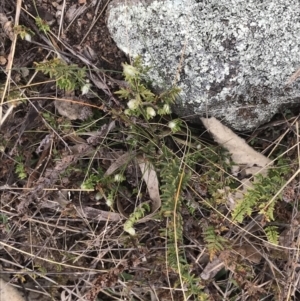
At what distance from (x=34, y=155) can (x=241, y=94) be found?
1.10 m

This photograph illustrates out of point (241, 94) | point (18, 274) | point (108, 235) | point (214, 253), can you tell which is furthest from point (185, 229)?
point (18, 274)

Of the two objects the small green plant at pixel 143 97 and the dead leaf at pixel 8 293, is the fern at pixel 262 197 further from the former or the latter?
the dead leaf at pixel 8 293

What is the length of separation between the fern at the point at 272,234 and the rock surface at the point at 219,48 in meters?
0.57

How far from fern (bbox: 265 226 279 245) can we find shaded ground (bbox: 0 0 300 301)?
0.14 ft

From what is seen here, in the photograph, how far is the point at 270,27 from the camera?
87.7 inches

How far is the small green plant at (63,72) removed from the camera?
7.57 feet

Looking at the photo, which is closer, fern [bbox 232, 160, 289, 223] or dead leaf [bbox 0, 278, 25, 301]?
fern [bbox 232, 160, 289, 223]

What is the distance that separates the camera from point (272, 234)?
237 centimetres

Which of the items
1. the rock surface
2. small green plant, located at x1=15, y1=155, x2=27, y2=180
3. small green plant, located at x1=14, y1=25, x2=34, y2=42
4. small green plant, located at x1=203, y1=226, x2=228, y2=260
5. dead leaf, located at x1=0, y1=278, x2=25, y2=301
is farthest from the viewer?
dead leaf, located at x1=0, y1=278, x2=25, y2=301

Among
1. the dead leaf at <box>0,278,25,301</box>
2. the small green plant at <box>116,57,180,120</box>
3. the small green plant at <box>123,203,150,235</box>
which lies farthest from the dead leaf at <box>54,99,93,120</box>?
the dead leaf at <box>0,278,25,301</box>

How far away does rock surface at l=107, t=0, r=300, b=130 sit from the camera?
222 centimetres

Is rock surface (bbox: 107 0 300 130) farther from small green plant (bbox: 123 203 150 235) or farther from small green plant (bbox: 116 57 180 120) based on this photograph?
small green plant (bbox: 123 203 150 235)

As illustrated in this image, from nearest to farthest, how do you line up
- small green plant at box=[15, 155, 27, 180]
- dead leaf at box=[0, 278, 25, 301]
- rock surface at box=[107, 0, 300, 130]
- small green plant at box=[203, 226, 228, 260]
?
rock surface at box=[107, 0, 300, 130] < small green plant at box=[203, 226, 228, 260] < small green plant at box=[15, 155, 27, 180] < dead leaf at box=[0, 278, 25, 301]

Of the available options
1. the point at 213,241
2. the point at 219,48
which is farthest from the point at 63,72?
the point at 213,241
